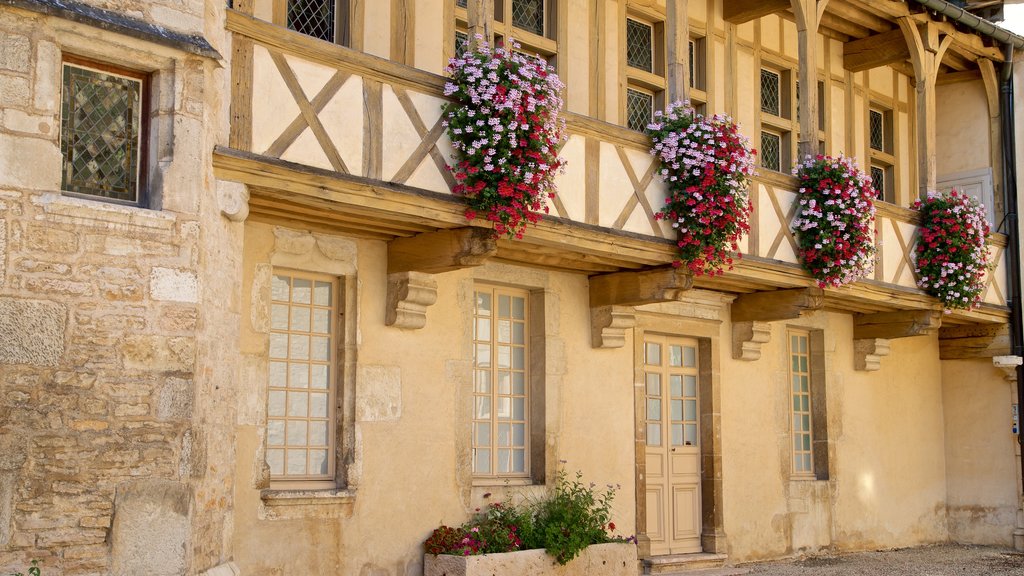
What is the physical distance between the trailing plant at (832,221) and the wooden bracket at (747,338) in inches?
40.8

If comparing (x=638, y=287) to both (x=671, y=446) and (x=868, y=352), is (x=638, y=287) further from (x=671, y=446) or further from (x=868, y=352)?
(x=868, y=352)

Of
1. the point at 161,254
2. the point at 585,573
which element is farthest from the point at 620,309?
the point at 161,254

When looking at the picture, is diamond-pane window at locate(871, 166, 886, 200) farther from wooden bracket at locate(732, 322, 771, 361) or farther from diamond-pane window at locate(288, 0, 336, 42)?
diamond-pane window at locate(288, 0, 336, 42)

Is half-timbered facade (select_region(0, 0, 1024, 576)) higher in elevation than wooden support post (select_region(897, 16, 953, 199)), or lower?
lower

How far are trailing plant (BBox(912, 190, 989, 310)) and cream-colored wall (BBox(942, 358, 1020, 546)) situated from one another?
2233mm

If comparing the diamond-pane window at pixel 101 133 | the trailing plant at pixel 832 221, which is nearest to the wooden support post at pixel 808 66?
the trailing plant at pixel 832 221

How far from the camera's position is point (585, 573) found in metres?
8.78

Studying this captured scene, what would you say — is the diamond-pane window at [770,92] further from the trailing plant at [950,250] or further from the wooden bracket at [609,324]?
the wooden bracket at [609,324]

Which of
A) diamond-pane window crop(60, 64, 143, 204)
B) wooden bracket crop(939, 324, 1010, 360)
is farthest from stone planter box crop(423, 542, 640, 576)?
wooden bracket crop(939, 324, 1010, 360)

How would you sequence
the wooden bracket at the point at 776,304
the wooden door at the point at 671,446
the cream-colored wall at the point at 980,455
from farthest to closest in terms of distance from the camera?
the cream-colored wall at the point at 980,455
the wooden bracket at the point at 776,304
the wooden door at the point at 671,446

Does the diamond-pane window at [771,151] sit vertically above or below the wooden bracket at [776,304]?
above

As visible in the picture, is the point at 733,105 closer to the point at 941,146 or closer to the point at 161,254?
the point at 941,146

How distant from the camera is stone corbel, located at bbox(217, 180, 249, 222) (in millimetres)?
6684

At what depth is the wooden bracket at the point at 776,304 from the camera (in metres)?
10.9
